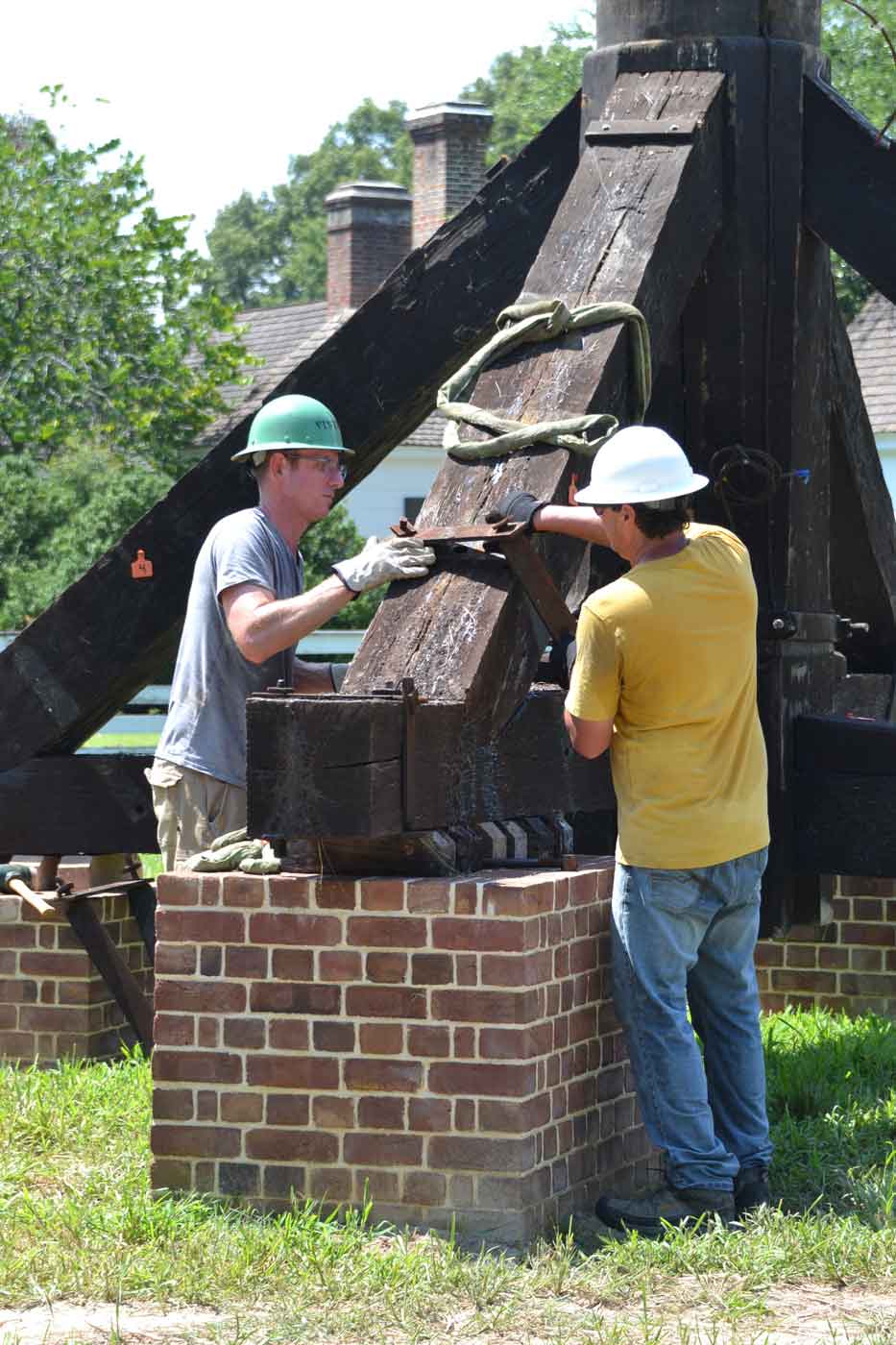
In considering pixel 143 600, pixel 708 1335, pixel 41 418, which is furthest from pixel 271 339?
pixel 708 1335

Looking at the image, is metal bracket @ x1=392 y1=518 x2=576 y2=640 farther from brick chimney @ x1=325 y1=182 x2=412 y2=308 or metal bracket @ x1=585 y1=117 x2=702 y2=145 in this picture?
brick chimney @ x1=325 y1=182 x2=412 y2=308

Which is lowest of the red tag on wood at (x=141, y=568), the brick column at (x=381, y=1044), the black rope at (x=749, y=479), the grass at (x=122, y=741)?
the grass at (x=122, y=741)

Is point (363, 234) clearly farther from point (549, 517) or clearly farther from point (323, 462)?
point (549, 517)

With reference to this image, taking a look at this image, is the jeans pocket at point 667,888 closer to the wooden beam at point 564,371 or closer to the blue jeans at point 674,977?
the blue jeans at point 674,977

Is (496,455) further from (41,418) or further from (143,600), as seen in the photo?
(41,418)

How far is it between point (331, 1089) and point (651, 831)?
3.13 ft

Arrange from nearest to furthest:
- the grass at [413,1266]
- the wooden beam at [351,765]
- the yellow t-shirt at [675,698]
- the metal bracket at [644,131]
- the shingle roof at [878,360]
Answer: the grass at [413,1266], the wooden beam at [351,765], the yellow t-shirt at [675,698], the metal bracket at [644,131], the shingle roof at [878,360]

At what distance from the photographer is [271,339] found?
141ft

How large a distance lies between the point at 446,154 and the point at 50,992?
33148 mm

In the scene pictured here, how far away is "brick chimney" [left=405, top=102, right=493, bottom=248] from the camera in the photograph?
38969mm

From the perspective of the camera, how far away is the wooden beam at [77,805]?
721cm

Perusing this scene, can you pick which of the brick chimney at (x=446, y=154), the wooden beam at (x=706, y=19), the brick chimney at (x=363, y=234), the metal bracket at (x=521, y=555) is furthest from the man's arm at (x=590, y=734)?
the brick chimney at (x=363, y=234)

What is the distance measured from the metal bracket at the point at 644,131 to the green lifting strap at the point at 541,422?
2.45ft

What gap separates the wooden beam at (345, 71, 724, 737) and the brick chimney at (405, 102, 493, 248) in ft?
107
